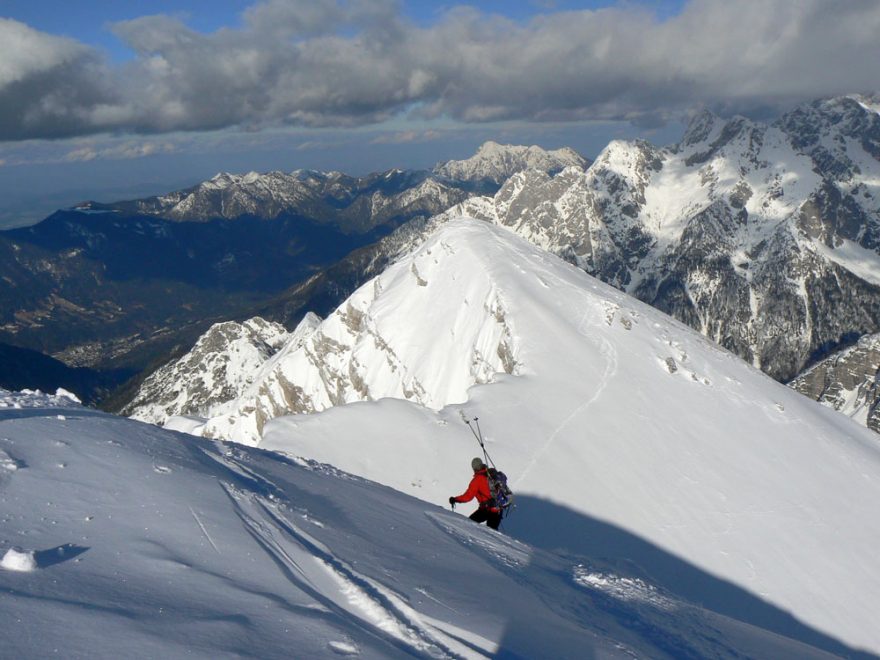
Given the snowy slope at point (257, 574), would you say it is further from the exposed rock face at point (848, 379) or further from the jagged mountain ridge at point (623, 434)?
the exposed rock face at point (848, 379)

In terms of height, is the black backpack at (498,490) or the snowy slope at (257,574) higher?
the snowy slope at (257,574)

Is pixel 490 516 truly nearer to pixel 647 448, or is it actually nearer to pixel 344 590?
pixel 344 590

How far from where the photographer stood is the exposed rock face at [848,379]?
570 feet

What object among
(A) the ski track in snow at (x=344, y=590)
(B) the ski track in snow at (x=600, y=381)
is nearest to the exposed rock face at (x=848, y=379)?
(B) the ski track in snow at (x=600, y=381)

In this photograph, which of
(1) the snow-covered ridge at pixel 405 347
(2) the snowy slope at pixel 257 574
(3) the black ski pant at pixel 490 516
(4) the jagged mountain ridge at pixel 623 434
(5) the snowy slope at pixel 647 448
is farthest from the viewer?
(1) the snow-covered ridge at pixel 405 347

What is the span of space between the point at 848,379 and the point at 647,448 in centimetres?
18160

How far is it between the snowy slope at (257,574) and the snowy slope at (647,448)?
508 inches

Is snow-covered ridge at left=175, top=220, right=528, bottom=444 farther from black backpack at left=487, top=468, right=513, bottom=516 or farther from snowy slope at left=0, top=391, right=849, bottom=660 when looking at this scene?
snowy slope at left=0, top=391, right=849, bottom=660

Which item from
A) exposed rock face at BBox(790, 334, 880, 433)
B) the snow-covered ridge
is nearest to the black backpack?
the snow-covered ridge

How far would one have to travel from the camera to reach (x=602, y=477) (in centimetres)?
3388

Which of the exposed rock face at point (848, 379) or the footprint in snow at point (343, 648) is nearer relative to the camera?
the footprint in snow at point (343, 648)

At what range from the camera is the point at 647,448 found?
37438 mm

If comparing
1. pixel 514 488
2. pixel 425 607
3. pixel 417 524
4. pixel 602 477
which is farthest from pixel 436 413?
pixel 425 607

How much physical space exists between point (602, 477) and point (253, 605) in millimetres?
28396
